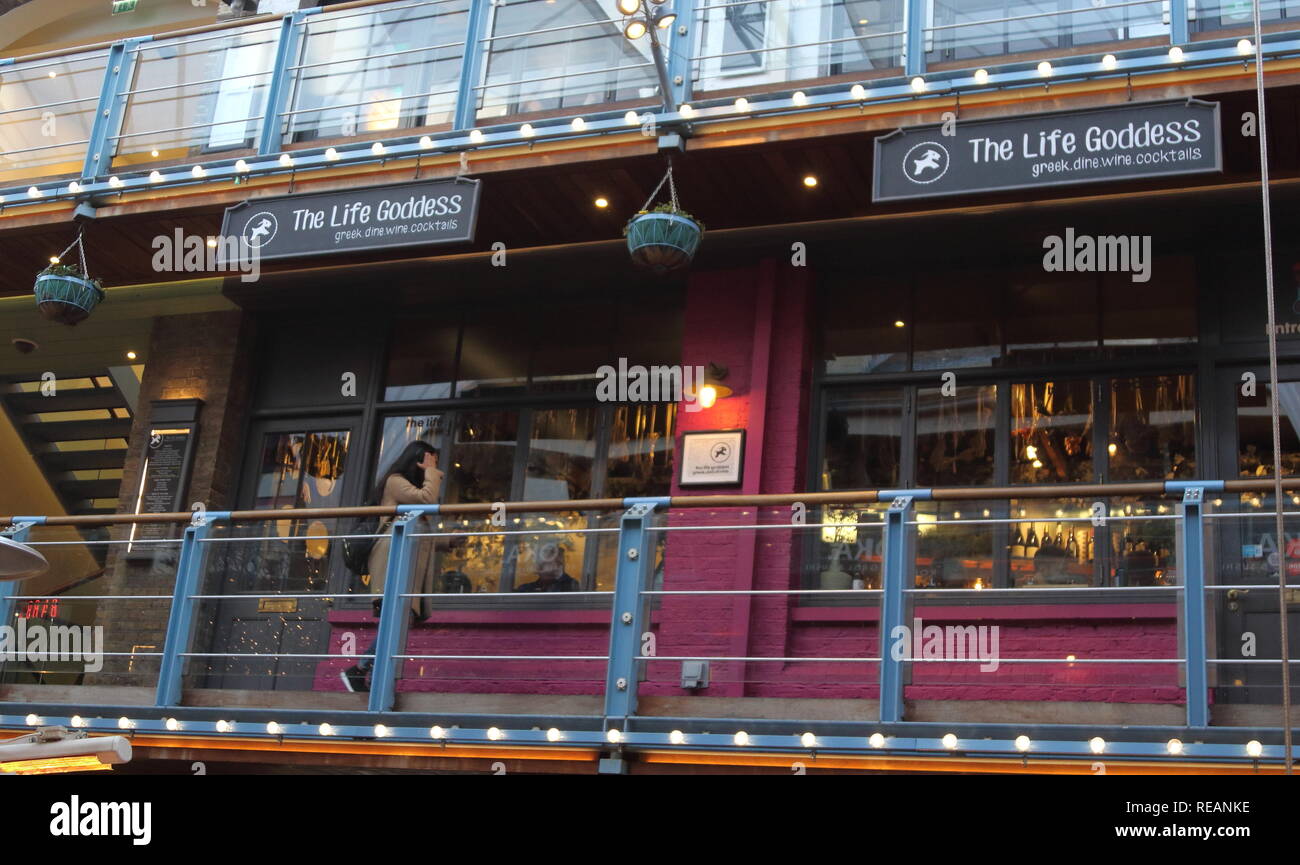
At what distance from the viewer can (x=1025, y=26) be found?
905cm

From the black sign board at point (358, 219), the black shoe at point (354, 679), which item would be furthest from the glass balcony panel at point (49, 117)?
the black shoe at point (354, 679)

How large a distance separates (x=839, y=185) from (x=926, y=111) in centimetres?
94

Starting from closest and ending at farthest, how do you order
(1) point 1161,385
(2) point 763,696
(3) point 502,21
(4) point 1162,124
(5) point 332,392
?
1. (2) point 763,696
2. (4) point 1162,124
3. (1) point 1161,385
4. (3) point 502,21
5. (5) point 332,392

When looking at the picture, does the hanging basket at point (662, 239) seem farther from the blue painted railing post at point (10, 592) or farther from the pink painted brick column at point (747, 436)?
the blue painted railing post at point (10, 592)

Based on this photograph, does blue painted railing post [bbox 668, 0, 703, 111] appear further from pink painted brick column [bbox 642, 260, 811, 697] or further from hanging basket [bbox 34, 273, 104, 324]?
hanging basket [bbox 34, 273, 104, 324]

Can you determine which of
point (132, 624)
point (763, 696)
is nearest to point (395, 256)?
point (132, 624)

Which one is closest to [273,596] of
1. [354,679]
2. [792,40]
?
[354,679]

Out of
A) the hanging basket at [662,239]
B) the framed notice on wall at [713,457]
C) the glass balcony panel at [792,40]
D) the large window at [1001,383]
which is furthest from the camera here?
the framed notice on wall at [713,457]

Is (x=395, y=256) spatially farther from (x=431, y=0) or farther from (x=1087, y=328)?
(x=1087, y=328)

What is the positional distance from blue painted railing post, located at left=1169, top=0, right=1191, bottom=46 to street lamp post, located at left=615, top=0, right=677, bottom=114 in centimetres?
285

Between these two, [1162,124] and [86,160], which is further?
[86,160]

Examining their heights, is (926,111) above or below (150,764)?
above

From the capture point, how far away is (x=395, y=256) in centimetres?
1048

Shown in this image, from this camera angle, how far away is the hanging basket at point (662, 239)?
8.91 meters
